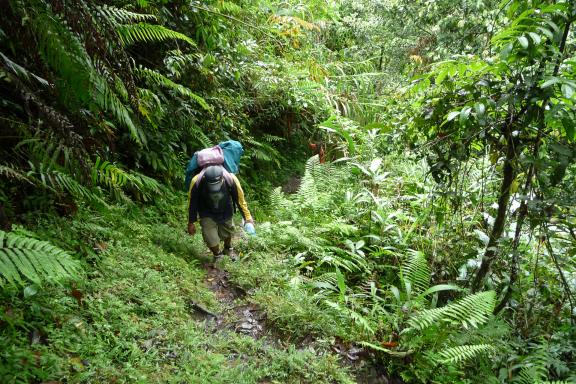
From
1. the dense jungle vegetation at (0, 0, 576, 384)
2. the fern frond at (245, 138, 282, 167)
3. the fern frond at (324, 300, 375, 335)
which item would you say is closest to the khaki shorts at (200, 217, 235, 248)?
the dense jungle vegetation at (0, 0, 576, 384)

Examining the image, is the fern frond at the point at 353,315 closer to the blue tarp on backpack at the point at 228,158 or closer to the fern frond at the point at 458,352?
the fern frond at the point at 458,352

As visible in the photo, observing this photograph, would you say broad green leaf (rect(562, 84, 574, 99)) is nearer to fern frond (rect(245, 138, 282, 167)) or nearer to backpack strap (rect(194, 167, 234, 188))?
backpack strap (rect(194, 167, 234, 188))

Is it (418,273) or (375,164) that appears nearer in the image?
(418,273)

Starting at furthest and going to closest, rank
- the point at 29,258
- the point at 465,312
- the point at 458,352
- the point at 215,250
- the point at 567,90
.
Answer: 1. the point at 215,250
2. the point at 465,312
3. the point at 458,352
4. the point at 567,90
5. the point at 29,258

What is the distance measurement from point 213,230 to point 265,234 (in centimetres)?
86

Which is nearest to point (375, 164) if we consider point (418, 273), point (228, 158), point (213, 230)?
point (418, 273)

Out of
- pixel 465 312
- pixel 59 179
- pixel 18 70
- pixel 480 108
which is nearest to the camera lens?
pixel 480 108

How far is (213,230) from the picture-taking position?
4.85 meters

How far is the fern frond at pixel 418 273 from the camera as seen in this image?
4.42 metres

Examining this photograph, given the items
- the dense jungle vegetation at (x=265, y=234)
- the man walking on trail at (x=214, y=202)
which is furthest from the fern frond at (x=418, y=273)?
the man walking on trail at (x=214, y=202)

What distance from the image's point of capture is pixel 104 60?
2.96 meters

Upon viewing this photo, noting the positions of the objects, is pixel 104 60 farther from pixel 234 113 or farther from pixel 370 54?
pixel 370 54

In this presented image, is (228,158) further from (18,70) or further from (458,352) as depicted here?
(458,352)

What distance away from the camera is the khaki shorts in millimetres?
4809
